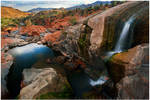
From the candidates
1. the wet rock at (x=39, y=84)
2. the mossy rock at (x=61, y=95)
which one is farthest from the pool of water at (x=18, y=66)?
the mossy rock at (x=61, y=95)

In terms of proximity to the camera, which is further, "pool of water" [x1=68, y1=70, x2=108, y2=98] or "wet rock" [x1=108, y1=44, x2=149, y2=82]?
"pool of water" [x1=68, y1=70, x2=108, y2=98]

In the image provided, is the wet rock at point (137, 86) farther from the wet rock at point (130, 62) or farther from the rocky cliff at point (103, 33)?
the rocky cliff at point (103, 33)

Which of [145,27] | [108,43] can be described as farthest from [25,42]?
[145,27]

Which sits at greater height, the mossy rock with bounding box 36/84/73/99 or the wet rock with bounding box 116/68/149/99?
the wet rock with bounding box 116/68/149/99

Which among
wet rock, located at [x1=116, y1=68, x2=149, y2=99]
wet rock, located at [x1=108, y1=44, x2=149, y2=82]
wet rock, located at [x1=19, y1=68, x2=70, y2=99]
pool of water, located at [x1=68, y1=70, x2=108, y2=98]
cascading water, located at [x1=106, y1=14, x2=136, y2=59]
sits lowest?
pool of water, located at [x1=68, y1=70, x2=108, y2=98]

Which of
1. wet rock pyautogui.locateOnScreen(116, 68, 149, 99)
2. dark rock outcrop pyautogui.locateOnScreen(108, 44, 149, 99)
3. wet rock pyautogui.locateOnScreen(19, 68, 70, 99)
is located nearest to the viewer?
wet rock pyautogui.locateOnScreen(116, 68, 149, 99)

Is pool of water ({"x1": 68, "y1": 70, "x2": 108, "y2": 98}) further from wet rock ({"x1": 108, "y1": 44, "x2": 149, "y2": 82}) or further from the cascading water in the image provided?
the cascading water

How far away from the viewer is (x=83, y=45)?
33.7ft

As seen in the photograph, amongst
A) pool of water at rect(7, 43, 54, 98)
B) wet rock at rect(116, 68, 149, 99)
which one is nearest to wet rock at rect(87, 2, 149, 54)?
wet rock at rect(116, 68, 149, 99)

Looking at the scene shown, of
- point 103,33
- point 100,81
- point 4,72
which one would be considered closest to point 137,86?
point 100,81

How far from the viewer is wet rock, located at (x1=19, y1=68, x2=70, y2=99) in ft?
19.8

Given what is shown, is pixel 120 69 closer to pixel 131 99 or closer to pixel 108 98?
pixel 131 99

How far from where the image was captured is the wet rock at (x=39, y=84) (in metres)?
6.04

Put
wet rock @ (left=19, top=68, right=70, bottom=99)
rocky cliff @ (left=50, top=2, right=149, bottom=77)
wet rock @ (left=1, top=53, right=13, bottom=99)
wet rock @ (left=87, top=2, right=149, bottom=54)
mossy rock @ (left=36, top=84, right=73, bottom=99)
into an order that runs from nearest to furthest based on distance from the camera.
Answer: mossy rock @ (left=36, top=84, right=73, bottom=99) → wet rock @ (left=19, top=68, right=70, bottom=99) → wet rock @ (left=1, top=53, right=13, bottom=99) → rocky cliff @ (left=50, top=2, right=149, bottom=77) → wet rock @ (left=87, top=2, right=149, bottom=54)
